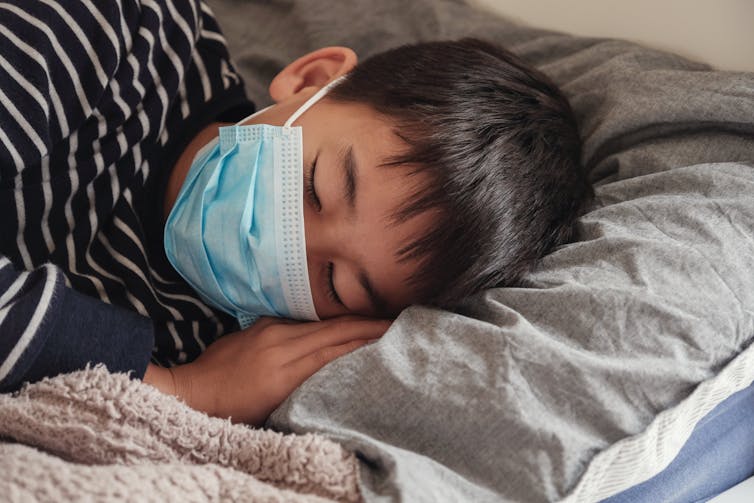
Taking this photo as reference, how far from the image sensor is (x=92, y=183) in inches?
39.8

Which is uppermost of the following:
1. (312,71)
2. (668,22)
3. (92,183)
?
(668,22)

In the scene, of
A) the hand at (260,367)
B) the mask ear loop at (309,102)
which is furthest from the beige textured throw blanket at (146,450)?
the mask ear loop at (309,102)

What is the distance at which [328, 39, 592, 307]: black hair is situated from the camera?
92cm

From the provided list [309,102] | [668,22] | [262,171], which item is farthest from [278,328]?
[668,22]

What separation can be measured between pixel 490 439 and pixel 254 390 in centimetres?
30

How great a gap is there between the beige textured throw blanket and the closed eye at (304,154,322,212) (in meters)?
0.29

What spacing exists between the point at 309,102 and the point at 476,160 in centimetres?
25

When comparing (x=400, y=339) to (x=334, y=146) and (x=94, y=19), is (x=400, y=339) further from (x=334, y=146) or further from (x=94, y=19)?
(x=94, y=19)

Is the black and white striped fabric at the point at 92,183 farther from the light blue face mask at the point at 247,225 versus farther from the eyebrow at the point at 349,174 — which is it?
the eyebrow at the point at 349,174

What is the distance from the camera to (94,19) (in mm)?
1019

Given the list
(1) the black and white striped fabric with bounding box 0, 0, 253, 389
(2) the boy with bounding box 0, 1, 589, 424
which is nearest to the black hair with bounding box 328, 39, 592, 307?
(2) the boy with bounding box 0, 1, 589, 424

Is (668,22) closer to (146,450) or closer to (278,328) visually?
(278,328)

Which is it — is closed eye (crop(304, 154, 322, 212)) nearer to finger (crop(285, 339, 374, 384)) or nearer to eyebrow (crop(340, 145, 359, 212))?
eyebrow (crop(340, 145, 359, 212))

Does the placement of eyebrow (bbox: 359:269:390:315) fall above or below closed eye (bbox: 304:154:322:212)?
below
